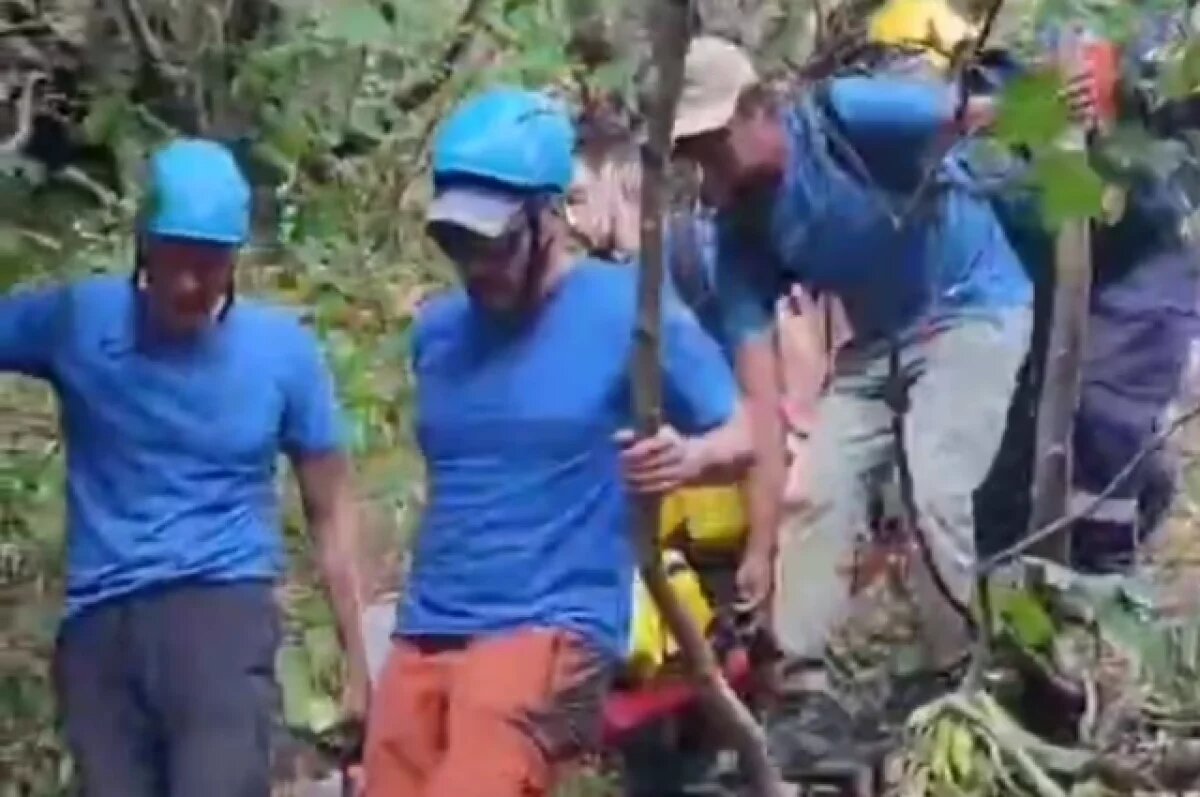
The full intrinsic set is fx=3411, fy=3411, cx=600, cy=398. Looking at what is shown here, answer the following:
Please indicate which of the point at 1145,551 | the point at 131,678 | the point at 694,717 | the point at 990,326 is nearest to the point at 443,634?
the point at 131,678

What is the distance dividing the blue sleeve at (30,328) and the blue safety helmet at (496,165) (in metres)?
0.66

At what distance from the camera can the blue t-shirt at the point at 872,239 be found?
5.81m

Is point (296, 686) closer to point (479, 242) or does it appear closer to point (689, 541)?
point (689, 541)

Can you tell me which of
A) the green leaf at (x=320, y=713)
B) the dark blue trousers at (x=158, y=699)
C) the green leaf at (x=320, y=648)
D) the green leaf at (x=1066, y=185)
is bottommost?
the green leaf at (x=320, y=713)

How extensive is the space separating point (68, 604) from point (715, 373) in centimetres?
120

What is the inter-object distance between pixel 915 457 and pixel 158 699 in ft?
5.29

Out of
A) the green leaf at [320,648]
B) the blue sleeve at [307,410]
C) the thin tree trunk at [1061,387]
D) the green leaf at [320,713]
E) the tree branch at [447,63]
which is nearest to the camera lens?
the thin tree trunk at [1061,387]

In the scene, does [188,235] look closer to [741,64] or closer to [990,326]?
[741,64]

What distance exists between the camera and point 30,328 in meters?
5.70

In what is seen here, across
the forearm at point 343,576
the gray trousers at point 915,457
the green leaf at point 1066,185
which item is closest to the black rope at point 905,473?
the gray trousers at point 915,457

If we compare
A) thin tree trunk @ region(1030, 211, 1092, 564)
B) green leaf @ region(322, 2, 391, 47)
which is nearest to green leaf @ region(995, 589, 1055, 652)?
thin tree trunk @ region(1030, 211, 1092, 564)

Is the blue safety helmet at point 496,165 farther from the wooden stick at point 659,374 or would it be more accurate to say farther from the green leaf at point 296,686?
the green leaf at point 296,686

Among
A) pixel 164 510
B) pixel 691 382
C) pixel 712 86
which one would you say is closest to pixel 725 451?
pixel 691 382

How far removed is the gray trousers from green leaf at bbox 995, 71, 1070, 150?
2873 millimetres
